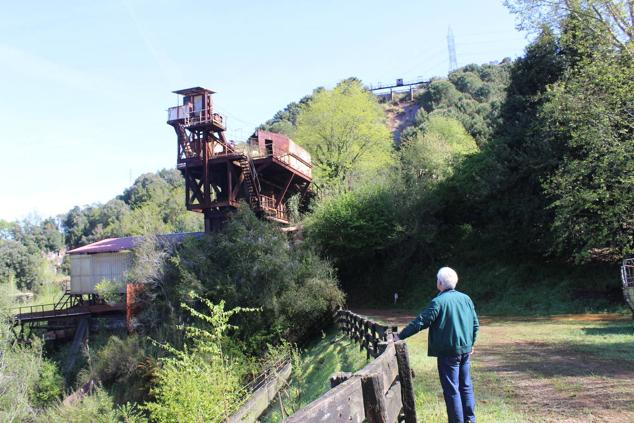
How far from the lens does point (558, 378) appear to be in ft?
28.7

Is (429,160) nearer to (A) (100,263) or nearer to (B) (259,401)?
(A) (100,263)

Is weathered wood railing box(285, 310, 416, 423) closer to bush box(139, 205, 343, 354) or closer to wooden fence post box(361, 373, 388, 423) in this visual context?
wooden fence post box(361, 373, 388, 423)

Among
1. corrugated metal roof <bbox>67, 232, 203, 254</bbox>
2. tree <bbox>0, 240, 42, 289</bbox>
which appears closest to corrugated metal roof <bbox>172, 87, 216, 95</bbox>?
corrugated metal roof <bbox>67, 232, 203, 254</bbox>

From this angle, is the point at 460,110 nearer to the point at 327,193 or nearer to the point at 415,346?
the point at 327,193

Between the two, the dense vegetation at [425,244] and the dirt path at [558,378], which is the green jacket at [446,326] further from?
the dense vegetation at [425,244]

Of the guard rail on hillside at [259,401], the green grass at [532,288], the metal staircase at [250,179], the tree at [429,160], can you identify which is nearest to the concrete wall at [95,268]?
the metal staircase at [250,179]

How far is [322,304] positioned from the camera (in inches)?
878

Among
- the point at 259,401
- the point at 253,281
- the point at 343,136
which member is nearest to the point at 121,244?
the point at 253,281

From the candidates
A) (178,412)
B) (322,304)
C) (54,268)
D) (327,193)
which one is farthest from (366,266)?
(54,268)

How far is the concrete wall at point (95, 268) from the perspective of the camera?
104 feet

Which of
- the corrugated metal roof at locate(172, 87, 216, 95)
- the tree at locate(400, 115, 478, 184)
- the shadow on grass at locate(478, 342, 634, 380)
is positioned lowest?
the shadow on grass at locate(478, 342, 634, 380)

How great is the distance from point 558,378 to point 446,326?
→ 4.49m

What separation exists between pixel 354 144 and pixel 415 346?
32.3m

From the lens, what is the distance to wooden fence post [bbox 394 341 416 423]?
5363 millimetres
